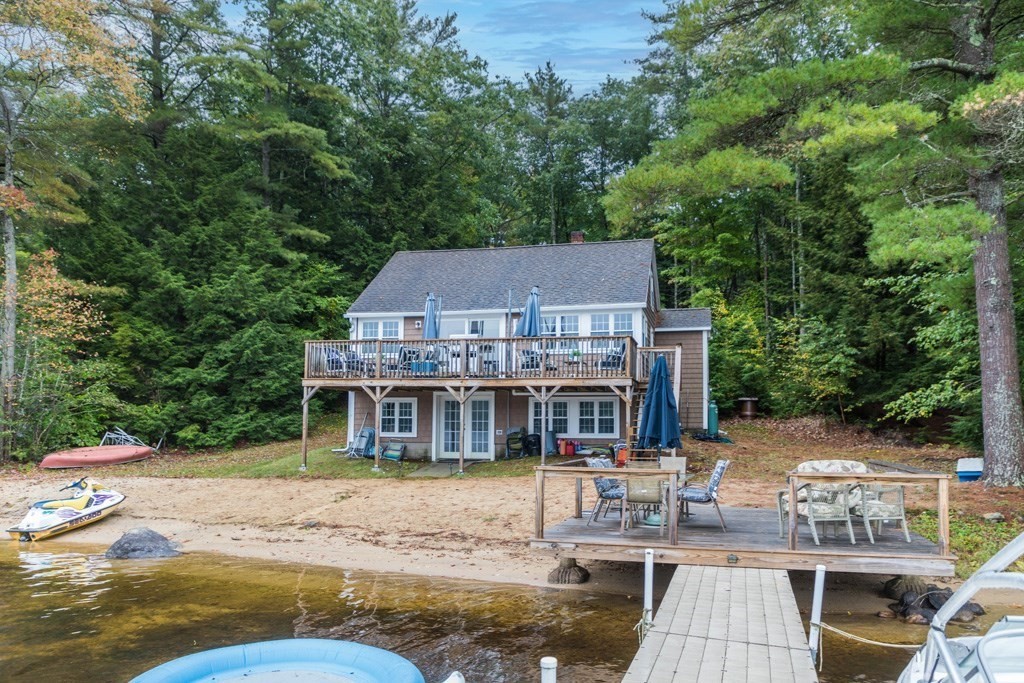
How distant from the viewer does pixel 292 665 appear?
21.1 feet

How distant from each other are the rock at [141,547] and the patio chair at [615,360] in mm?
10526

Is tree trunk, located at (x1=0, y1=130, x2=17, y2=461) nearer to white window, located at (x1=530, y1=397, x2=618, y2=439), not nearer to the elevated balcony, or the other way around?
the elevated balcony

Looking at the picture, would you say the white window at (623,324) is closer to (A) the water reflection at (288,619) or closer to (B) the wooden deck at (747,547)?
(B) the wooden deck at (747,547)

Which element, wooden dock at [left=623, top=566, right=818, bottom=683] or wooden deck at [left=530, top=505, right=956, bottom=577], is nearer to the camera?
wooden dock at [left=623, top=566, right=818, bottom=683]

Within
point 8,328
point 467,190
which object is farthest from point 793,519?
point 467,190

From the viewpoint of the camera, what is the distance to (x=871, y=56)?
34.3 feet

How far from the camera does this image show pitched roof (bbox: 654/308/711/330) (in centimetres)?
2292

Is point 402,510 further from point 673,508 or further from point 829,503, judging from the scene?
point 829,503

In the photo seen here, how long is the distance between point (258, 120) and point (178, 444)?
1467 centimetres

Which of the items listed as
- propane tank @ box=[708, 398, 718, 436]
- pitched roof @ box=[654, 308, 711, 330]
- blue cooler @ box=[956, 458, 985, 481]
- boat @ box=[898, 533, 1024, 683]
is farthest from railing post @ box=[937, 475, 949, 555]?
pitched roof @ box=[654, 308, 711, 330]

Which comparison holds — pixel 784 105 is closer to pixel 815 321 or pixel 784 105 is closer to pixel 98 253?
pixel 815 321

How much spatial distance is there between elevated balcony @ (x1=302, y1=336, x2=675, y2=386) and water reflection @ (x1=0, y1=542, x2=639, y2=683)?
7.65m

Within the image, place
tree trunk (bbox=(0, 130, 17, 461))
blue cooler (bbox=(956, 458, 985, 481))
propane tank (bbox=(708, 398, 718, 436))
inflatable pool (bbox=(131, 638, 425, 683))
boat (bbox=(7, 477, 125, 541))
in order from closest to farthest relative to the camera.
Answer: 1. inflatable pool (bbox=(131, 638, 425, 683))
2. blue cooler (bbox=(956, 458, 985, 481))
3. boat (bbox=(7, 477, 125, 541))
4. tree trunk (bbox=(0, 130, 17, 461))
5. propane tank (bbox=(708, 398, 718, 436))

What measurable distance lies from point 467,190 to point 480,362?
22.8 meters
